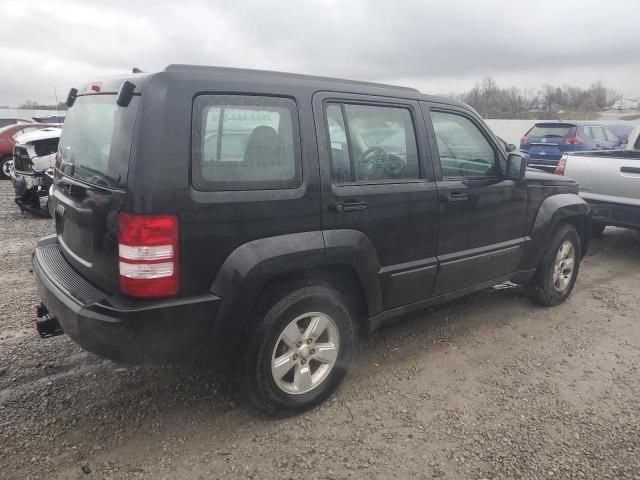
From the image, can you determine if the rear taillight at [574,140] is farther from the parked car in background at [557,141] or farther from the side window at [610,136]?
the side window at [610,136]

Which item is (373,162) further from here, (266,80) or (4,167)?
(4,167)

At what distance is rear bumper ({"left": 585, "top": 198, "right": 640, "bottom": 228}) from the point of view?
19.2 feet

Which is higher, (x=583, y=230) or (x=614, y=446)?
(x=583, y=230)

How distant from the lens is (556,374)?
11.3 ft

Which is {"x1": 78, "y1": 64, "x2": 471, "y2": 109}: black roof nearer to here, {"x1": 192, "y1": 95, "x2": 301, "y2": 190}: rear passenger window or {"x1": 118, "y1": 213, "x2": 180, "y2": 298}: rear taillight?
{"x1": 192, "y1": 95, "x2": 301, "y2": 190}: rear passenger window

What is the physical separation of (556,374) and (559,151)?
1148 centimetres

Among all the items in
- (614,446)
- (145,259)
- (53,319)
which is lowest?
(614,446)

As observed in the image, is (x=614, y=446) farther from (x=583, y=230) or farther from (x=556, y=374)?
(x=583, y=230)

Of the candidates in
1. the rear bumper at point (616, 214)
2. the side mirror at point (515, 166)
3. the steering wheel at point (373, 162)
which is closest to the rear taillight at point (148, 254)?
the steering wheel at point (373, 162)

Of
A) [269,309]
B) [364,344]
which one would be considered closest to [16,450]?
[269,309]

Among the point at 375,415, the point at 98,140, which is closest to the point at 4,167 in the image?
the point at 98,140

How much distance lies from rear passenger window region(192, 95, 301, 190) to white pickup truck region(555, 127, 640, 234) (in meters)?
4.67

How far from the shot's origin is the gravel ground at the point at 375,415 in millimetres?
2504

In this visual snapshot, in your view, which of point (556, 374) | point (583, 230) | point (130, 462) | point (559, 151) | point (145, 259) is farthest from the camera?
point (559, 151)
